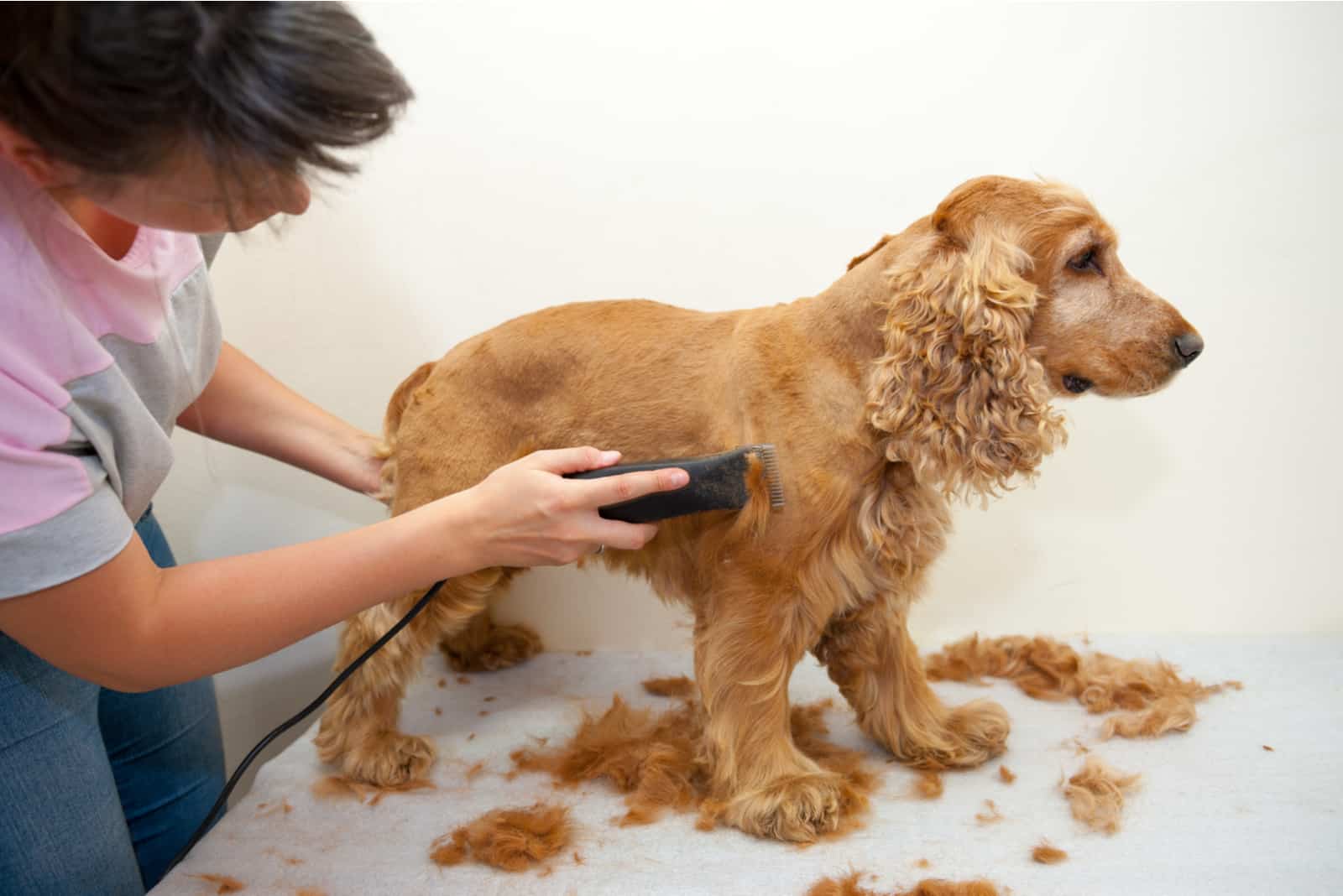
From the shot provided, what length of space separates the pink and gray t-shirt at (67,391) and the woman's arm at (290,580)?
0.12 ft

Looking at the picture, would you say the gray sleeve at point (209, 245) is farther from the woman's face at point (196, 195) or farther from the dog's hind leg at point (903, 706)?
the dog's hind leg at point (903, 706)

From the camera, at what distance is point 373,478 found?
1.45 meters

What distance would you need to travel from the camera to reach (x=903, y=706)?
1.29 m

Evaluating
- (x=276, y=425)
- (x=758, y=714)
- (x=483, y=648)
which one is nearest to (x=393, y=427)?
(x=276, y=425)

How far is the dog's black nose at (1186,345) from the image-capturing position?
1.06 m

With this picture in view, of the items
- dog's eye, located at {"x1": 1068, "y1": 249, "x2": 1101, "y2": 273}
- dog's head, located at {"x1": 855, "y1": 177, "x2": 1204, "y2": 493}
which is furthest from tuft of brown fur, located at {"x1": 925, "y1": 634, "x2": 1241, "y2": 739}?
dog's eye, located at {"x1": 1068, "y1": 249, "x2": 1101, "y2": 273}

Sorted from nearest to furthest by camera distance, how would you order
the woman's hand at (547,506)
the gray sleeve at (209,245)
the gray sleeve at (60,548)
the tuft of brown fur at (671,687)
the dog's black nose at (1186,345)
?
the gray sleeve at (60,548) → the woman's hand at (547,506) → the dog's black nose at (1186,345) → the gray sleeve at (209,245) → the tuft of brown fur at (671,687)

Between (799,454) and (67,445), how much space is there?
2.46ft

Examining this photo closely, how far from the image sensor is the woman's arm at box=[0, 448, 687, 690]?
82cm

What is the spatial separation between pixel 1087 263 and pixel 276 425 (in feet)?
3.79

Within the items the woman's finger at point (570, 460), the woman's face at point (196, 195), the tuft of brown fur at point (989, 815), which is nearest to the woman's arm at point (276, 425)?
the woman's finger at point (570, 460)

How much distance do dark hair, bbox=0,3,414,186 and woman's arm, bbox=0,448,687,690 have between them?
14.4 inches

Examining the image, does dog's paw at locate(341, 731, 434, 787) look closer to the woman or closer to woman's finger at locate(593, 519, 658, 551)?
the woman

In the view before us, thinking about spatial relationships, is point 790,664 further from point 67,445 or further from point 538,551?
point 67,445
